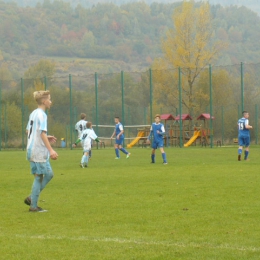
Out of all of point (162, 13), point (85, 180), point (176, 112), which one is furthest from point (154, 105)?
point (162, 13)

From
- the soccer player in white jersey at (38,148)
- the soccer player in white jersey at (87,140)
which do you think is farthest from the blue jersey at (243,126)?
the soccer player in white jersey at (38,148)

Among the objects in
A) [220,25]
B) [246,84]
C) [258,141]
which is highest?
[220,25]

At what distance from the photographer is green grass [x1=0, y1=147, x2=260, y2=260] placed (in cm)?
895

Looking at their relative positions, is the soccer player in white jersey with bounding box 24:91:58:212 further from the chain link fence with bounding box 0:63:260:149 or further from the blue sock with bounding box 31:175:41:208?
the chain link fence with bounding box 0:63:260:149

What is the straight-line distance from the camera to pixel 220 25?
187 meters

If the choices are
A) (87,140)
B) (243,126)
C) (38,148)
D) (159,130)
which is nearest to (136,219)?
(38,148)

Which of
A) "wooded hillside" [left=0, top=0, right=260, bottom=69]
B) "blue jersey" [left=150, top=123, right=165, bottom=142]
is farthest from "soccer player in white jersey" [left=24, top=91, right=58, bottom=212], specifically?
"wooded hillside" [left=0, top=0, right=260, bottom=69]

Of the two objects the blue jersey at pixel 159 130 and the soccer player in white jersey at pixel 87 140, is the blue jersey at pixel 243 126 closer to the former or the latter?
the blue jersey at pixel 159 130

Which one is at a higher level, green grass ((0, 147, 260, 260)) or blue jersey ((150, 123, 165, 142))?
blue jersey ((150, 123, 165, 142))

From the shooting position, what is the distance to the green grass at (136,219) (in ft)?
29.3

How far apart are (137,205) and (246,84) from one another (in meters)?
41.7

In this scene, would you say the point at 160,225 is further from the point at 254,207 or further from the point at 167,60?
the point at 167,60

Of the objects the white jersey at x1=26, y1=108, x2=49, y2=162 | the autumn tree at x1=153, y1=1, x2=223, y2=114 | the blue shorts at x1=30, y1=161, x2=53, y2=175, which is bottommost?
the blue shorts at x1=30, y1=161, x2=53, y2=175

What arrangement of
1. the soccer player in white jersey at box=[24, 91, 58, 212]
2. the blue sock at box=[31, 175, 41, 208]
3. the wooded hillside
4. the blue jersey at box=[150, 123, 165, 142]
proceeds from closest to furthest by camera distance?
the soccer player in white jersey at box=[24, 91, 58, 212] < the blue sock at box=[31, 175, 41, 208] < the blue jersey at box=[150, 123, 165, 142] < the wooded hillside
